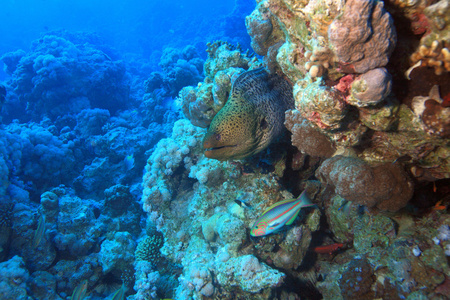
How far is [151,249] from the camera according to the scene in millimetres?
5004

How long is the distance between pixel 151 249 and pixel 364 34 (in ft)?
17.8

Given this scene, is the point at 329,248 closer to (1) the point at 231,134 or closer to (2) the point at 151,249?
(1) the point at 231,134

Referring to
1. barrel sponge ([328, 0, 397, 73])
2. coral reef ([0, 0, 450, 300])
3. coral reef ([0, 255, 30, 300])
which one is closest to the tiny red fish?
coral reef ([0, 0, 450, 300])

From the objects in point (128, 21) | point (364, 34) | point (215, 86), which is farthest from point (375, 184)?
point (128, 21)

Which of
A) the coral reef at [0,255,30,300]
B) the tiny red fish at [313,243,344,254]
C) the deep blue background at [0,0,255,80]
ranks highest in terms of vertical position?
the deep blue background at [0,0,255,80]

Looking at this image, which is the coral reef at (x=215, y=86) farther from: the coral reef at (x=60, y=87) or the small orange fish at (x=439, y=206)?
the coral reef at (x=60, y=87)

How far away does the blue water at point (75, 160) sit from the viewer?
5.15 metres

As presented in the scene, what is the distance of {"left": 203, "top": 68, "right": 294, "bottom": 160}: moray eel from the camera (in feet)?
9.19

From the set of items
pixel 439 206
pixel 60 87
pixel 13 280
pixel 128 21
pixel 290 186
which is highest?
pixel 128 21

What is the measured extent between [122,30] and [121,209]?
169 ft

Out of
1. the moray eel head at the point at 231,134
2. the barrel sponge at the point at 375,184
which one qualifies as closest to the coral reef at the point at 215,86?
the moray eel head at the point at 231,134

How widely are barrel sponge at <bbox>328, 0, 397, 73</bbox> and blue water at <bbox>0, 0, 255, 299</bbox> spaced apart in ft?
16.2

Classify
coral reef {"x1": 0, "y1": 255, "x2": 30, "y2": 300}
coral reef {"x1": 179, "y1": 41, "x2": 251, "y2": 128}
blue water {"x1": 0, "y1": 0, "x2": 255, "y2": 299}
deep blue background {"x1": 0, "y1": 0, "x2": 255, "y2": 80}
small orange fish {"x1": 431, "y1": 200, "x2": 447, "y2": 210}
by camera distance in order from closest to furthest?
1. small orange fish {"x1": 431, "y1": 200, "x2": 447, "y2": 210}
2. coral reef {"x1": 179, "y1": 41, "x2": 251, "y2": 128}
3. coral reef {"x1": 0, "y1": 255, "x2": 30, "y2": 300}
4. blue water {"x1": 0, "y1": 0, "x2": 255, "y2": 299}
5. deep blue background {"x1": 0, "y1": 0, "x2": 255, "y2": 80}

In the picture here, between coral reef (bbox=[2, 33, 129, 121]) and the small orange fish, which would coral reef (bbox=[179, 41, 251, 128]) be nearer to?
the small orange fish
